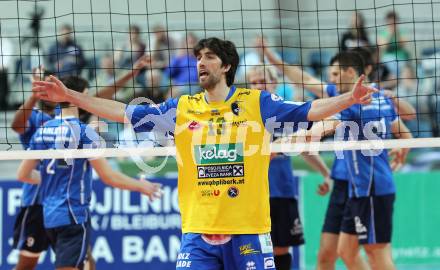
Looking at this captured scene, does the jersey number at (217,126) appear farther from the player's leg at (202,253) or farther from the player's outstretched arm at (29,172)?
the player's outstretched arm at (29,172)

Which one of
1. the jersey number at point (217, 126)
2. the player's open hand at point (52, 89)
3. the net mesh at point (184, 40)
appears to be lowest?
the jersey number at point (217, 126)

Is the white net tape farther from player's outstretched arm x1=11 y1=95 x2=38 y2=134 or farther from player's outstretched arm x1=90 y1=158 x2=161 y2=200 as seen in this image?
player's outstretched arm x1=11 y1=95 x2=38 y2=134

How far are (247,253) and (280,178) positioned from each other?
3.39 m

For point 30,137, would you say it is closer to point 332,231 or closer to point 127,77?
point 127,77

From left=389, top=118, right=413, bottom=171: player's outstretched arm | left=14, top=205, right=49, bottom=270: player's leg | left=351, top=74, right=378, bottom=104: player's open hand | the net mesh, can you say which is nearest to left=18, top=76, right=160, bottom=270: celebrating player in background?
left=14, top=205, right=49, bottom=270: player's leg

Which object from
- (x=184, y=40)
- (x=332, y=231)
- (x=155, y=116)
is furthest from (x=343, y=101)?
(x=184, y=40)

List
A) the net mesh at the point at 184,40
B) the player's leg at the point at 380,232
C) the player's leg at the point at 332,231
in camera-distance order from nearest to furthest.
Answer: the player's leg at the point at 380,232, the player's leg at the point at 332,231, the net mesh at the point at 184,40

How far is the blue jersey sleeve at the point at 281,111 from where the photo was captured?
677 cm

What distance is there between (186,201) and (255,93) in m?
0.93

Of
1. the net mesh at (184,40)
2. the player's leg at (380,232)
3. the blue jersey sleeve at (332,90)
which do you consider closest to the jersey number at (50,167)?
the blue jersey sleeve at (332,90)

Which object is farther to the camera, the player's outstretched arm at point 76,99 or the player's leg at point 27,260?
the player's leg at point 27,260

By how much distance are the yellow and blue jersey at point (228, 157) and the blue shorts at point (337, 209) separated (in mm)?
3283

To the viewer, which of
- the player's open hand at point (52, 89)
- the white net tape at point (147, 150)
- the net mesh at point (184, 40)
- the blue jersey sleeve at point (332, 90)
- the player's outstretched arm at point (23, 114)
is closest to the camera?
the player's open hand at point (52, 89)

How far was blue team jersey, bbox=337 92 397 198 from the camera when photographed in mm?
9234
